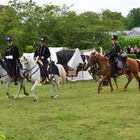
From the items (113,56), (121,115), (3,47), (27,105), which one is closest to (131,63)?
(113,56)

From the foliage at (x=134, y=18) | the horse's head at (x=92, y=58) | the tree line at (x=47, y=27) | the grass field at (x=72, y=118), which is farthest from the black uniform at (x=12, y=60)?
the foliage at (x=134, y=18)

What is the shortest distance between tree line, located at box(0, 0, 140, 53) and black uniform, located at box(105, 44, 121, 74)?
17542 mm

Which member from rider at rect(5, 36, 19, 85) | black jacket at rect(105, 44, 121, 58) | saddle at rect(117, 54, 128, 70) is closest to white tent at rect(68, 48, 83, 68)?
saddle at rect(117, 54, 128, 70)

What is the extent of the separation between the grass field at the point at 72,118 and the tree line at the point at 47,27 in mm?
21422

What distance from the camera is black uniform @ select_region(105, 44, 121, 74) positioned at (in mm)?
20094

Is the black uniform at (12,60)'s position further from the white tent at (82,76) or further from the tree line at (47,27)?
the tree line at (47,27)

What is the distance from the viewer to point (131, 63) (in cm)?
2083

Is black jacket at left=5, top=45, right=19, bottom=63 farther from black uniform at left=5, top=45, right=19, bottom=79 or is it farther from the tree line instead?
the tree line

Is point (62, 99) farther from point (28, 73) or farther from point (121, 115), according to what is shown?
point (121, 115)

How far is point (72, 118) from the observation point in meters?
12.5

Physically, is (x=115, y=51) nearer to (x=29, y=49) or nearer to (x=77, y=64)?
(x=77, y=64)

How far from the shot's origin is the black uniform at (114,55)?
20.1m

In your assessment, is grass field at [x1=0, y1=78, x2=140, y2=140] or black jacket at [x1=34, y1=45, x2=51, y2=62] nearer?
grass field at [x1=0, y1=78, x2=140, y2=140]

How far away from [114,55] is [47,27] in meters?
20.0
